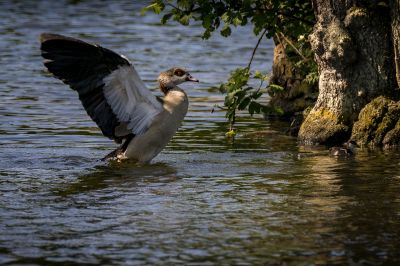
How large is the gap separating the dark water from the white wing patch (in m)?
0.49

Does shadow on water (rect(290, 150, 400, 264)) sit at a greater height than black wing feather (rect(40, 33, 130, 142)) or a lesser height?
lesser

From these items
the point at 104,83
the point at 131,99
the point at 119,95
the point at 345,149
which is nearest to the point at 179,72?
the point at 131,99

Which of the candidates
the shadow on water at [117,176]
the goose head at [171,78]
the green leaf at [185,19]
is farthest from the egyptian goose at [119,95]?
the green leaf at [185,19]

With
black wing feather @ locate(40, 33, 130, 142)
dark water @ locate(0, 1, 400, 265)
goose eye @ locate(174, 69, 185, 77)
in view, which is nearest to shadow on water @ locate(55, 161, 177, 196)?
dark water @ locate(0, 1, 400, 265)

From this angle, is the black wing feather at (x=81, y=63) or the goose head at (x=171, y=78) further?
the goose head at (x=171, y=78)

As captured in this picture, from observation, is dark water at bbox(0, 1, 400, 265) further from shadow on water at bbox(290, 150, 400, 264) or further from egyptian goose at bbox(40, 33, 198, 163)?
egyptian goose at bbox(40, 33, 198, 163)

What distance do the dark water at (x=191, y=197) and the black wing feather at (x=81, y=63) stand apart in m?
0.83

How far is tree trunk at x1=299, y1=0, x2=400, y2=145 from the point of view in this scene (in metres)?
13.3

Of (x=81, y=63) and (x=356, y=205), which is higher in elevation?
(x=81, y=63)

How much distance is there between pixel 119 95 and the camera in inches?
492

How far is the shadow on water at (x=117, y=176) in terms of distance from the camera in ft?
36.6

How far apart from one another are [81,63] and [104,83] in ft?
1.13

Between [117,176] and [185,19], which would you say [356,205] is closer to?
[117,176]

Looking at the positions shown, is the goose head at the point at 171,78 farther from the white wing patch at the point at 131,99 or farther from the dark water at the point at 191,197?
the dark water at the point at 191,197
